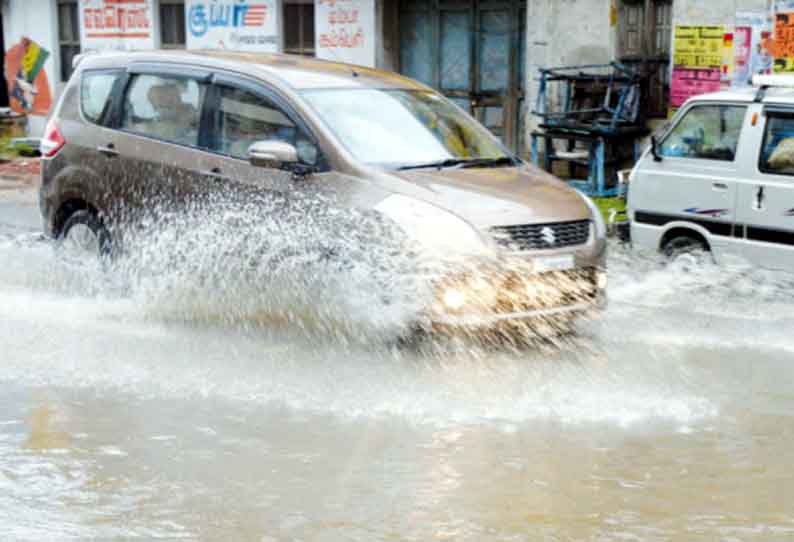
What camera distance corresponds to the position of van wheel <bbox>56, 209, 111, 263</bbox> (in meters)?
9.22

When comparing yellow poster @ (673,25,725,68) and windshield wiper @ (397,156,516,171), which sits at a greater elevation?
yellow poster @ (673,25,725,68)

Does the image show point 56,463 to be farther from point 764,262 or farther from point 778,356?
point 764,262

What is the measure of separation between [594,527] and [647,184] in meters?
5.49

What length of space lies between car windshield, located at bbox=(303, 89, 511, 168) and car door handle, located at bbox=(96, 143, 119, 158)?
1733 millimetres

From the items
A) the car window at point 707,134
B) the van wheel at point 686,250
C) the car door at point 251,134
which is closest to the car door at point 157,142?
the car door at point 251,134

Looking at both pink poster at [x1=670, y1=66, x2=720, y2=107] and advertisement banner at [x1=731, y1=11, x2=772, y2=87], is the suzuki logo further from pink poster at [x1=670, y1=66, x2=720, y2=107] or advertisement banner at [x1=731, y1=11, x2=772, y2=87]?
pink poster at [x1=670, y1=66, x2=720, y2=107]

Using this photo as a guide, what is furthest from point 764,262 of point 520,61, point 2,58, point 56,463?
point 2,58

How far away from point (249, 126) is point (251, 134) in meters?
0.07

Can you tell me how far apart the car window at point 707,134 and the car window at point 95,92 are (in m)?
4.50

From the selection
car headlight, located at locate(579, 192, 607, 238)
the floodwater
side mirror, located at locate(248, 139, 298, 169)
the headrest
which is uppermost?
the headrest

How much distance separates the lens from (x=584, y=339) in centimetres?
830

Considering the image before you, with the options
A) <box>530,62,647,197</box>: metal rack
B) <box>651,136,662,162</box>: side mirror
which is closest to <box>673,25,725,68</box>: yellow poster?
<box>530,62,647,197</box>: metal rack

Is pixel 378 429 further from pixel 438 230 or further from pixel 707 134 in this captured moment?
pixel 707 134

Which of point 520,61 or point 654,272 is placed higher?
point 520,61
